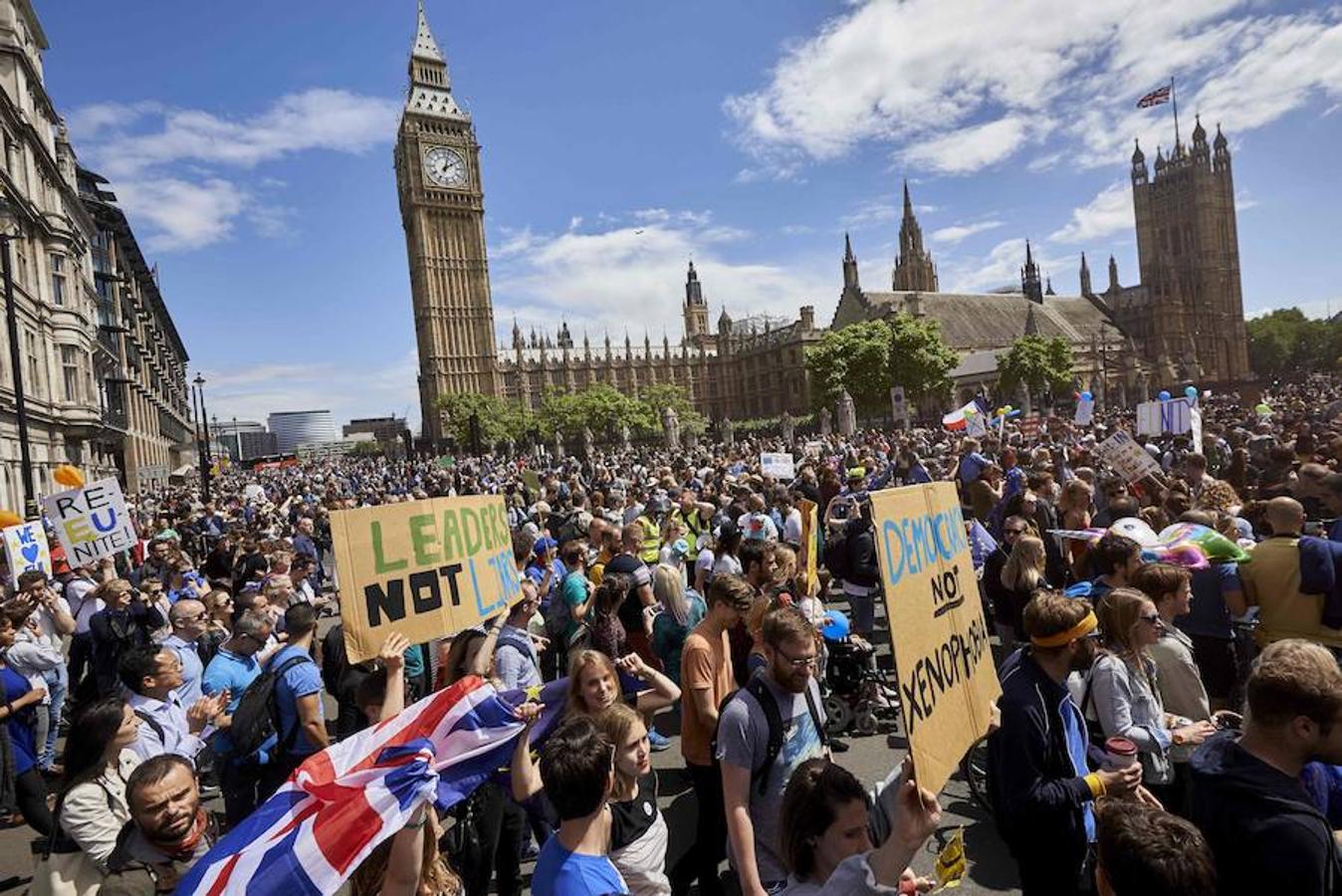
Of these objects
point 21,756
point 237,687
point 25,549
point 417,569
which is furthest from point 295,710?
point 25,549

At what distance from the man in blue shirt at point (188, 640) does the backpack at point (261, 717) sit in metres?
1.81

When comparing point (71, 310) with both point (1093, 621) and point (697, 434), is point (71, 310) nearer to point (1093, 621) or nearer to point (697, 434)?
point (1093, 621)

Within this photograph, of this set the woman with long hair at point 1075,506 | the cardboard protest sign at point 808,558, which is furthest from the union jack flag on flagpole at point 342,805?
the woman with long hair at point 1075,506

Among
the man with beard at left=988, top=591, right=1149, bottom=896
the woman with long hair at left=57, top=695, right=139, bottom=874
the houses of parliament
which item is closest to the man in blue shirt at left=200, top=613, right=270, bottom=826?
the woman with long hair at left=57, top=695, right=139, bottom=874

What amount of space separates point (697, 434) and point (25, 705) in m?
72.9

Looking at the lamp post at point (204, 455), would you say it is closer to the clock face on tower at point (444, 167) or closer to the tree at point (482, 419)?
the tree at point (482, 419)

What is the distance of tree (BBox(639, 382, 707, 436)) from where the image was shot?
81.2 m

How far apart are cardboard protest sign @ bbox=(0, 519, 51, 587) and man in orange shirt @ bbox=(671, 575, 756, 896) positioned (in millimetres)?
9528

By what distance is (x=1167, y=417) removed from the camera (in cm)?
1474

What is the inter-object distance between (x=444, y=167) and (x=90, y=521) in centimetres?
9695

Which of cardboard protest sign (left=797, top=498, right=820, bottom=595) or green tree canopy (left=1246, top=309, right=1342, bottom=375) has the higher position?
green tree canopy (left=1246, top=309, right=1342, bottom=375)

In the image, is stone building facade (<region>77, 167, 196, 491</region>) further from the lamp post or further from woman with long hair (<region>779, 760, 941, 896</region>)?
woman with long hair (<region>779, 760, 941, 896</region>)

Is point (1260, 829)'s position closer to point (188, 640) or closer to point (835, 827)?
point (835, 827)

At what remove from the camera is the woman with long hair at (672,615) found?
5766mm
